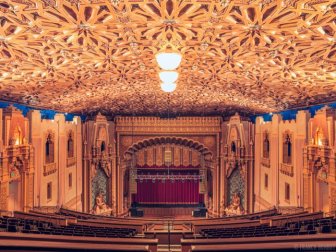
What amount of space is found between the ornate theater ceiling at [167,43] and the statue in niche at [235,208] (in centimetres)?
1065

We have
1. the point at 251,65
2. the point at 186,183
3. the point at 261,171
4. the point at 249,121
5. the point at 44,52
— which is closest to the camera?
the point at 44,52

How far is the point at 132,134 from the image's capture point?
792 inches

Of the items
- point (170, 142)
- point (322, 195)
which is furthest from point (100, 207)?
point (322, 195)

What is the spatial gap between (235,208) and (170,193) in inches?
240

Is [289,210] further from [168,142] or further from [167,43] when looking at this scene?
[167,43]

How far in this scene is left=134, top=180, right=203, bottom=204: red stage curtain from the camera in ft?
75.9

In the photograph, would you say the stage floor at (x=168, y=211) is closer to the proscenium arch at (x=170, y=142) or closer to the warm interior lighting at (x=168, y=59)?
the proscenium arch at (x=170, y=142)

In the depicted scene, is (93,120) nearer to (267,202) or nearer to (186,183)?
(186,183)

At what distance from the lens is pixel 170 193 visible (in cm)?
2342

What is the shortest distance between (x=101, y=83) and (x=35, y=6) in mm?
5847

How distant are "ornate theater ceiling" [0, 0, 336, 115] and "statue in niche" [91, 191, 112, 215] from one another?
34.5 feet

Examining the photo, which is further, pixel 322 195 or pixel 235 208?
pixel 235 208

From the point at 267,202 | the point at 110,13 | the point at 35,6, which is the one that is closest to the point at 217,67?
the point at 110,13

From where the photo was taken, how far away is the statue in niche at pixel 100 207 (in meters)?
18.6
